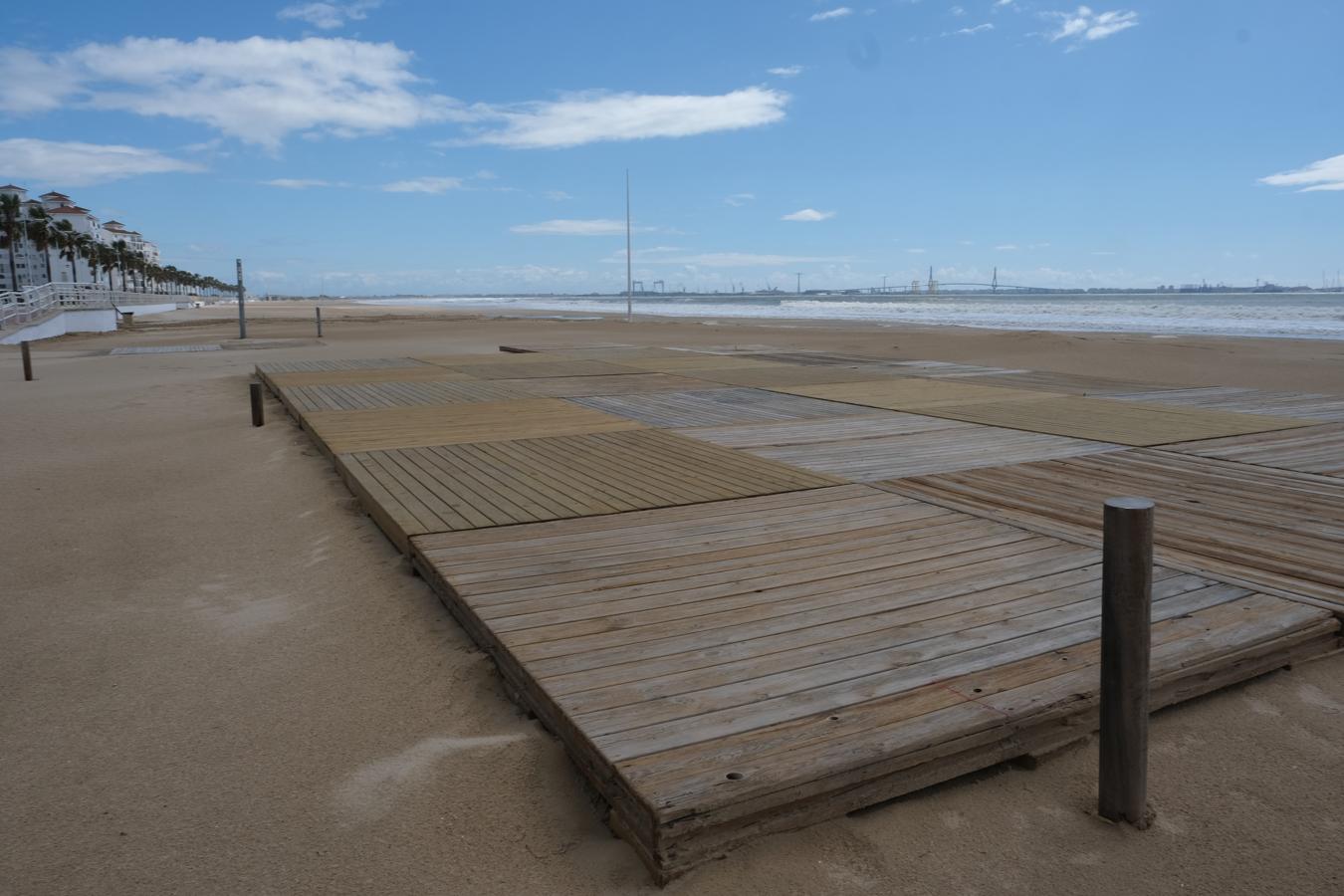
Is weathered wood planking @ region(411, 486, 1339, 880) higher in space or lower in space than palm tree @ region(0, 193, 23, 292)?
lower

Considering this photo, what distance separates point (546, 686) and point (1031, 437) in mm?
5692

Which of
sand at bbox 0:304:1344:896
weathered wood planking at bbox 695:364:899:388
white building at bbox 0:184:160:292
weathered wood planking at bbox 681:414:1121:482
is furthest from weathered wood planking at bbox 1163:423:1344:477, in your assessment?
white building at bbox 0:184:160:292

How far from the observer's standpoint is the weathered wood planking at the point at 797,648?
2.54 meters

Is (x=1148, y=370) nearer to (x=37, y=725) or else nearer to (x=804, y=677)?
(x=804, y=677)

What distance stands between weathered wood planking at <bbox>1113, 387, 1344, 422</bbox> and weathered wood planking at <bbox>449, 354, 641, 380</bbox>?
6.73 m

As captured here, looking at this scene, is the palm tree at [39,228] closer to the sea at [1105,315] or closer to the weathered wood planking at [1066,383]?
the sea at [1105,315]

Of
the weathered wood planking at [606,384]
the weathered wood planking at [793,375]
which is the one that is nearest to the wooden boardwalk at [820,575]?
the weathered wood planking at [606,384]

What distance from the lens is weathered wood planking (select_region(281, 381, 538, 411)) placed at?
32.4ft

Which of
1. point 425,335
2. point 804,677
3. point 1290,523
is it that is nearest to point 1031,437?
point 1290,523

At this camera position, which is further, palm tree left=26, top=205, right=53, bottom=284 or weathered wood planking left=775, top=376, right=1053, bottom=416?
palm tree left=26, top=205, right=53, bottom=284

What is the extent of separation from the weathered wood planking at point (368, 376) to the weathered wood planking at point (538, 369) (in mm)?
348

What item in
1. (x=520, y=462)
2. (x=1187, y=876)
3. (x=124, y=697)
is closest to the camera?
(x=1187, y=876)

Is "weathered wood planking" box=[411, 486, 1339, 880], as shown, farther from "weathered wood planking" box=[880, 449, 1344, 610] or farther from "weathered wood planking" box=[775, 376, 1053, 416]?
"weathered wood planking" box=[775, 376, 1053, 416]

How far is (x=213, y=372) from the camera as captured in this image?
15734 mm
